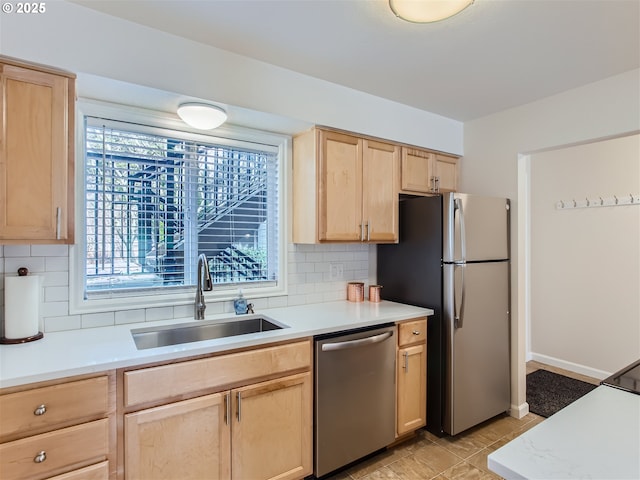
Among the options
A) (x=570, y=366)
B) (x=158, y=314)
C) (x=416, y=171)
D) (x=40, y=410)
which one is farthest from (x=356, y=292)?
(x=570, y=366)

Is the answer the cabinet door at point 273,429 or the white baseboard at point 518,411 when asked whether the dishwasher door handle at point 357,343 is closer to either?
the cabinet door at point 273,429

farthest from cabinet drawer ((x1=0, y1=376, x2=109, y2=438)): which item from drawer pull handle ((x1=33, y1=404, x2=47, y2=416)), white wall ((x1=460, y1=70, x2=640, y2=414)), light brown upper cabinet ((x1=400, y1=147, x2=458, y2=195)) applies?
white wall ((x1=460, y1=70, x2=640, y2=414))

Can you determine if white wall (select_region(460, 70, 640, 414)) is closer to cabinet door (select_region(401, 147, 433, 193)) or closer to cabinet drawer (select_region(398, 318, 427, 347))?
cabinet door (select_region(401, 147, 433, 193))

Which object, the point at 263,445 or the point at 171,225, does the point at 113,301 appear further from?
the point at 263,445

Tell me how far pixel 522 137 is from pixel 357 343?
2.11m

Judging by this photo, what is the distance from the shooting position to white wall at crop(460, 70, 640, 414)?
7.60 feet

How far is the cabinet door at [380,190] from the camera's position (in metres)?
2.64

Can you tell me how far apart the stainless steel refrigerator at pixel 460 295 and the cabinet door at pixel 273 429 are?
3.56ft

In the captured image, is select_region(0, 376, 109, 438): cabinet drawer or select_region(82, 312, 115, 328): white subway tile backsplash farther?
select_region(82, 312, 115, 328): white subway tile backsplash

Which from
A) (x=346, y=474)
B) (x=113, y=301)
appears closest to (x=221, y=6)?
(x=113, y=301)

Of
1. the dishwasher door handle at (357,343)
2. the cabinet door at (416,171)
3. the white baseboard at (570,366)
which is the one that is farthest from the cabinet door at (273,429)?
the white baseboard at (570,366)

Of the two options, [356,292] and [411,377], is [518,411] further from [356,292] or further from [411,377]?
[356,292]

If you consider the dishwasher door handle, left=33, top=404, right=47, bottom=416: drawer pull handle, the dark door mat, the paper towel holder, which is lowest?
the dark door mat

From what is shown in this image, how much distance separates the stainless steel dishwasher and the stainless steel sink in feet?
1.20
